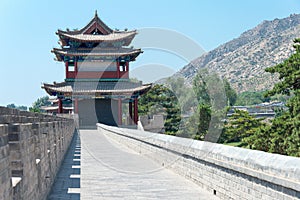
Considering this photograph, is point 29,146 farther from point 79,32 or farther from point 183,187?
point 79,32

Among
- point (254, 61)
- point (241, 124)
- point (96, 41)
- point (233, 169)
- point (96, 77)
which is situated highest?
point (254, 61)

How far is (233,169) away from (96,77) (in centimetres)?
3415

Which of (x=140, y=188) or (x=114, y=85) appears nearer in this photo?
(x=140, y=188)

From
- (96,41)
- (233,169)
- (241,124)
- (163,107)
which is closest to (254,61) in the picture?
(163,107)

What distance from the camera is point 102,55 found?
40.6 m

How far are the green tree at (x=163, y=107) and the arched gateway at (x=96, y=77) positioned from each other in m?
4.90

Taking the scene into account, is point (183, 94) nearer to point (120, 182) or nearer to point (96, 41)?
point (96, 41)

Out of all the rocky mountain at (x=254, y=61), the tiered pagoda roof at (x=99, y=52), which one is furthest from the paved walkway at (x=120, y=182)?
the rocky mountain at (x=254, y=61)

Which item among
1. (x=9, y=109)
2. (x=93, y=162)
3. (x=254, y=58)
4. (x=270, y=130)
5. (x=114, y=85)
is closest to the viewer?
(x=9, y=109)

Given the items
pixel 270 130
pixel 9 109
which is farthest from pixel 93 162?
pixel 270 130

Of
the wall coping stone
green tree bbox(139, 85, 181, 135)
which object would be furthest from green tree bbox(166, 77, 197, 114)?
the wall coping stone

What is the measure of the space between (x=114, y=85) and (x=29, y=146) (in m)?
34.5

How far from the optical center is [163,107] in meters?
47.3

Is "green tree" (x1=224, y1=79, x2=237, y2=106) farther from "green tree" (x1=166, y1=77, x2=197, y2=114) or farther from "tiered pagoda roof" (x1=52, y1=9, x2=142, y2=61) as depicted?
"tiered pagoda roof" (x1=52, y1=9, x2=142, y2=61)
